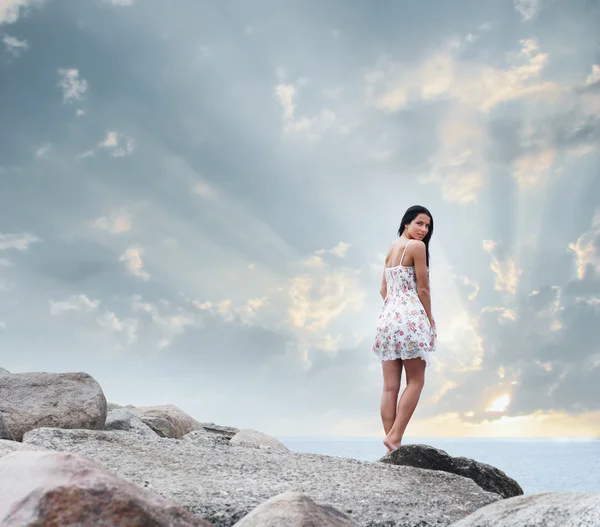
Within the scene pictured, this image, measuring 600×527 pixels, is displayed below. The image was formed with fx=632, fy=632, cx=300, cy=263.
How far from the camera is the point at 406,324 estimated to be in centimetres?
709

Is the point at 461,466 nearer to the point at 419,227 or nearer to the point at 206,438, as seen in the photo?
the point at 206,438

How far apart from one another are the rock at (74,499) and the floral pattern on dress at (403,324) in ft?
16.2

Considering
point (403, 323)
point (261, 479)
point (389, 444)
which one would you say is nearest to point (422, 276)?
point (403, 323)

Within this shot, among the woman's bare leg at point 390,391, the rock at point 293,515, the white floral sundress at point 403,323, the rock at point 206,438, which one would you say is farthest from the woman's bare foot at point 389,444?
the rock at point 293,515

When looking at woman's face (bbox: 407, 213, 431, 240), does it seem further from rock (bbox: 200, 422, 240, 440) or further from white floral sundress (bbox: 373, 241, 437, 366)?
rock (bbox: 200, 422, 240, 440)

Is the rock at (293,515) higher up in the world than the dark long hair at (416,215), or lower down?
lower down

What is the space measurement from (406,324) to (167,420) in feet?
11.6

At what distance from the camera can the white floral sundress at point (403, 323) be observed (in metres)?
7.00

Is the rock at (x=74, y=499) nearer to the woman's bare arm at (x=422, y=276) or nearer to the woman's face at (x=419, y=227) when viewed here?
the woman's bare arm at (x=422, y=276)

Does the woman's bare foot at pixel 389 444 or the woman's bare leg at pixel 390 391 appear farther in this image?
the woman's bare leg at pixel 390 391

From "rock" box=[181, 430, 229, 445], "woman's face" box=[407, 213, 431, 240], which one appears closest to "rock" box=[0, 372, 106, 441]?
"rock" box=[181, 430, 229, 445]

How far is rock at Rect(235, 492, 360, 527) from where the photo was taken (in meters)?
2.57

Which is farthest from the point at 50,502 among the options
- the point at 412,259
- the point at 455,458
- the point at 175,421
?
the point at 175,421

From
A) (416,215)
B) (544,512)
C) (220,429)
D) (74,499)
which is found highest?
(416,215)
